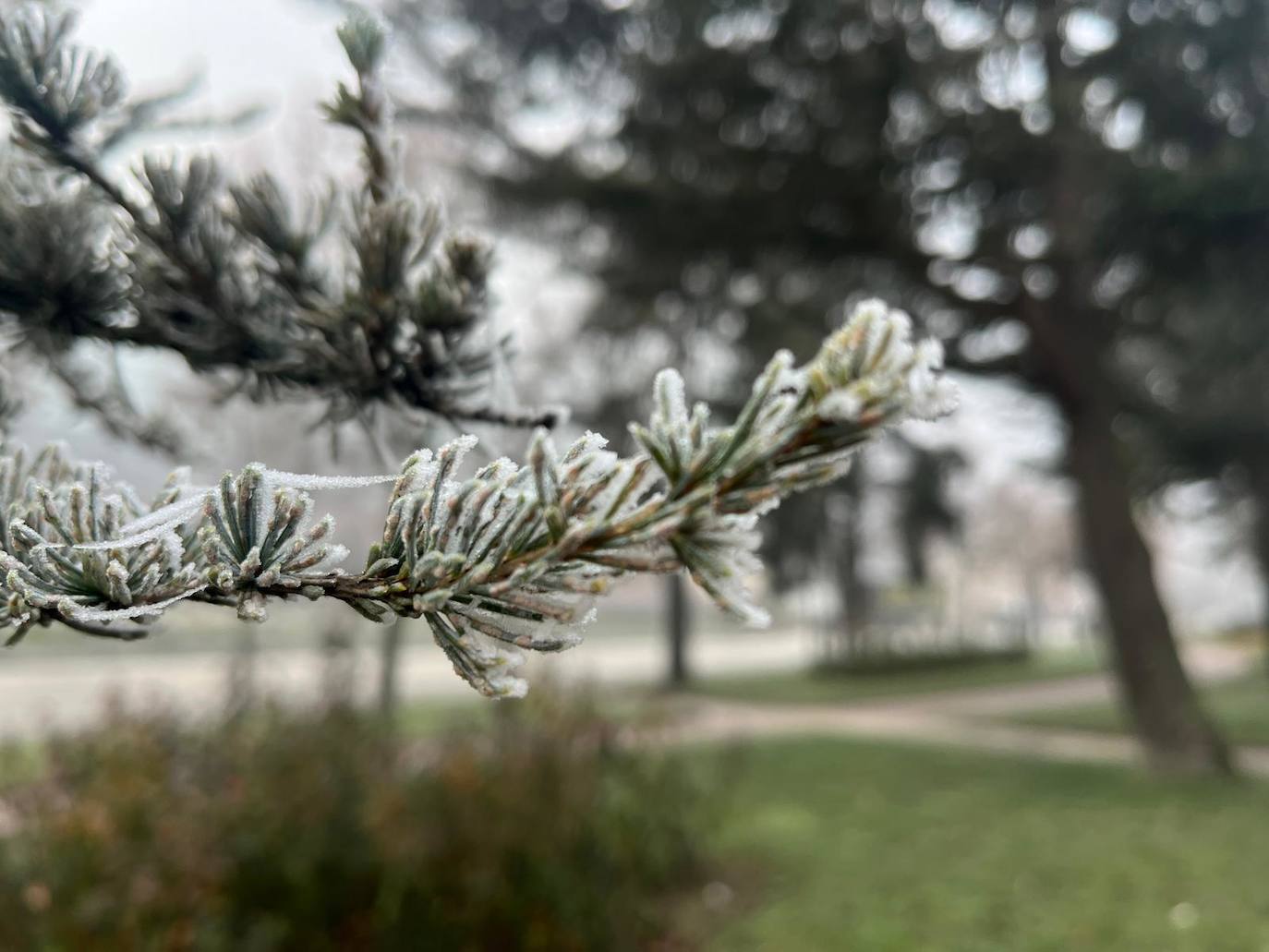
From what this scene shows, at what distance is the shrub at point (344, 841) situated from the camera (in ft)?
10.6

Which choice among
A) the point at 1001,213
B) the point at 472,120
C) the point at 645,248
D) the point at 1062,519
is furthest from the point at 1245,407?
the point at 1062,519

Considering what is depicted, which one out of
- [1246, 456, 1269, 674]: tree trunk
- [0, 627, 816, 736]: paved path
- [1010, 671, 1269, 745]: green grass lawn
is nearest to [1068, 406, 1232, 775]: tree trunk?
[1010, 671, 1269, 745]: green grass lawn

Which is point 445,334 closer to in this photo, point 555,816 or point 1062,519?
point 555,816

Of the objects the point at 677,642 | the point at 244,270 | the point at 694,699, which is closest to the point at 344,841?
the point at 244,270

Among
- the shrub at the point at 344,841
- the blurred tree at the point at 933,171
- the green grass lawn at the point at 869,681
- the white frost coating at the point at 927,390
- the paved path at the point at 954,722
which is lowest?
the paved path at the point at 954,722

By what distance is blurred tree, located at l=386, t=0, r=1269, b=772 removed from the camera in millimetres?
7633

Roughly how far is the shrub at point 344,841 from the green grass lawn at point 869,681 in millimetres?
11764

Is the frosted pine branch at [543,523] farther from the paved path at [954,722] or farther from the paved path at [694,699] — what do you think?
the paved path at [954,722]

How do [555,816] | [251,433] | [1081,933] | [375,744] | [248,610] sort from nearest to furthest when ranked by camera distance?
[248,610] → [1081,933] → [555,816] → [375,744] → [251,433]

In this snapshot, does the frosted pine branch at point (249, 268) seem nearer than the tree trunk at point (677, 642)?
Yes

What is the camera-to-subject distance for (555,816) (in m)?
4.74

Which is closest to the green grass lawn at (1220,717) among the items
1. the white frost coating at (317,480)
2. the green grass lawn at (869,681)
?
the green grass lawn at (869,681)

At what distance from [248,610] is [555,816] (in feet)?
14.1

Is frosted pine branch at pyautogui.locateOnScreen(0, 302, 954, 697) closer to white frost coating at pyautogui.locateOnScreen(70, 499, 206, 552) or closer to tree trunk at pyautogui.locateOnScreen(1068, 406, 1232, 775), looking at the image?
white frost coating at pyautogui.locateOnScreen(70, 499, 206, 552)
